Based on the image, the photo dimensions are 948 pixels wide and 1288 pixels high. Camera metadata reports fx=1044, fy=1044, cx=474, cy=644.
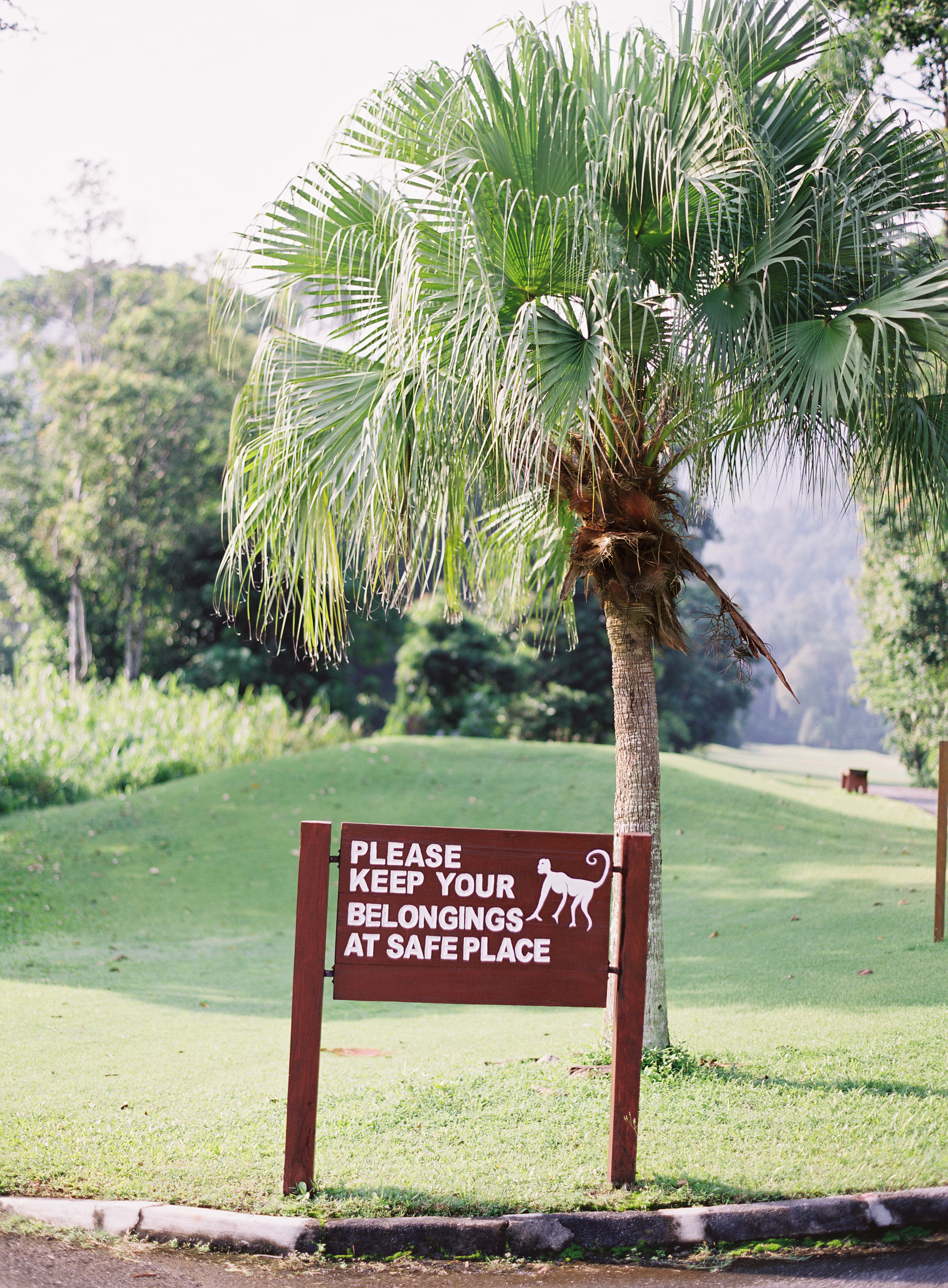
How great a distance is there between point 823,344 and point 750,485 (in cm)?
97

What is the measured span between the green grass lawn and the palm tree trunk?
17.8 inches

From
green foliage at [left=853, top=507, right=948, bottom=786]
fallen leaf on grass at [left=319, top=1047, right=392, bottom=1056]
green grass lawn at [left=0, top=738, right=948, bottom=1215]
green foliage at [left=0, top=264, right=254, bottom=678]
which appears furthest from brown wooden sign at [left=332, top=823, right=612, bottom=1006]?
green foliage at [left=0, top=264, right=254, bottom=678]

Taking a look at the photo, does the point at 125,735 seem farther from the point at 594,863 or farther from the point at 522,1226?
the point at 522,1226

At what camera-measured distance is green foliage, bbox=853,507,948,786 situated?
19844mm

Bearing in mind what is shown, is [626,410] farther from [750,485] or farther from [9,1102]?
[9,1102]

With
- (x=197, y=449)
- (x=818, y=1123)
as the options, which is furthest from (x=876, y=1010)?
(x=197, y=449)

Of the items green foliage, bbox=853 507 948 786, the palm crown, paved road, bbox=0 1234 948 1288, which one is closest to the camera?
paved road, bbox=0 1234 948 1288

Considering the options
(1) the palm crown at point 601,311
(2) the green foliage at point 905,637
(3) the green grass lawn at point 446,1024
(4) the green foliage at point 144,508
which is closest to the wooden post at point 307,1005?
(3) the green grass lawn at point 446,1024

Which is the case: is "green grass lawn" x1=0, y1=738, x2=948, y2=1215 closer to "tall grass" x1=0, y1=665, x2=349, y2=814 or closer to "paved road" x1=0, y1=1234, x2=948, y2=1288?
"paved road" x1=0, y1=1234, x2=948, y2=1288

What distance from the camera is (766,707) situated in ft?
333

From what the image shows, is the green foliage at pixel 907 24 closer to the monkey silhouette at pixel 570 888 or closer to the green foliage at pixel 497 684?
the monkey silhouette at pixel 570 888

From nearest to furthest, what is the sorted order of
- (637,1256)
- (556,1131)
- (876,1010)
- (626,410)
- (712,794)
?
(637,1256) → (556,1131) → (626,410) → (876,1010) → (712,794)

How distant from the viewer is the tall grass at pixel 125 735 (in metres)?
16.7

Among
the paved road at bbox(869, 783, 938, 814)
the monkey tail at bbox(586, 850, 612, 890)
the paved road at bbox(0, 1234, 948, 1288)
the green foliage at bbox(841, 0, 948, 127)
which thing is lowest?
the paved road at bbox(869, 783, 938, 814)
